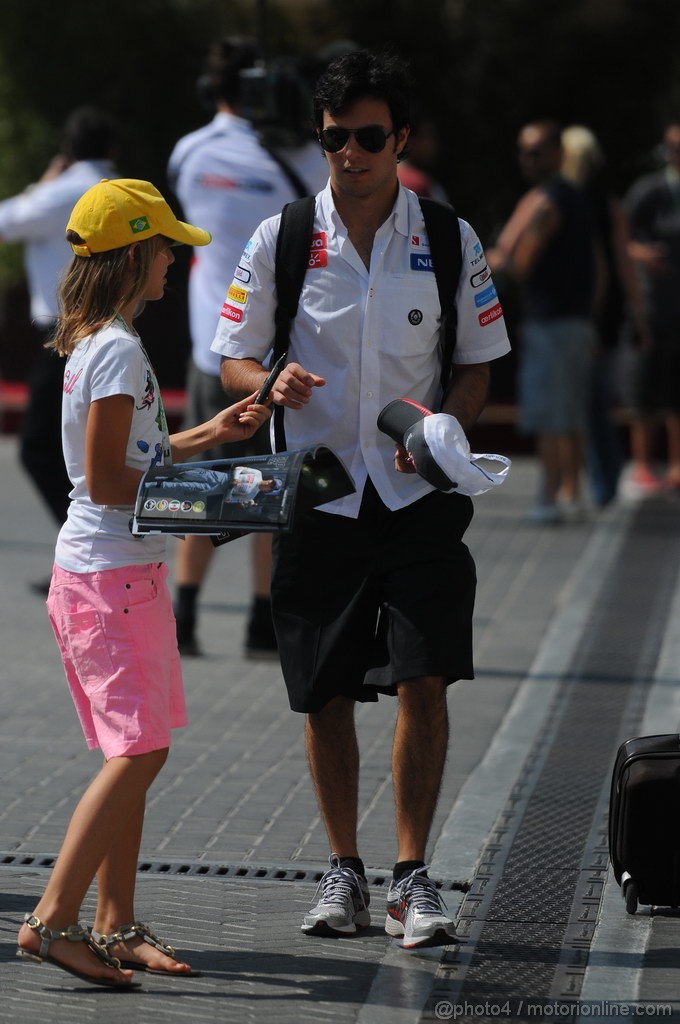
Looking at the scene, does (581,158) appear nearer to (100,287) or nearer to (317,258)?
(317,258)

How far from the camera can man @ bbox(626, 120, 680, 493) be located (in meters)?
11.8

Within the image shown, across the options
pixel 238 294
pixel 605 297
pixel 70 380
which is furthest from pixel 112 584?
pixel 605 297

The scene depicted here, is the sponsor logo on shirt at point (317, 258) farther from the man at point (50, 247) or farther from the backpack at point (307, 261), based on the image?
the man at point (50, 247)

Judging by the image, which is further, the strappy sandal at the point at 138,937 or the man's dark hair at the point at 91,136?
the man's dark hair at the point at 91,136

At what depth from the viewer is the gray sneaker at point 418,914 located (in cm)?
415

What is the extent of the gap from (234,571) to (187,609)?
2.01 metres

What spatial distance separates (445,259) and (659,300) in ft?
25.4

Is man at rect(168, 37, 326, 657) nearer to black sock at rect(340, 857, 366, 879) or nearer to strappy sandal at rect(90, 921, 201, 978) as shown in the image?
black sock at rect(340, 857, 366, 879)

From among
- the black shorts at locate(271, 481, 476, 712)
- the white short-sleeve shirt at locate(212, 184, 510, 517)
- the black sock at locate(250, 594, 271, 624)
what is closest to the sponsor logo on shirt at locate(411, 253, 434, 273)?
the white short-sleeve shirt at locate(212, 184, 510, 517)

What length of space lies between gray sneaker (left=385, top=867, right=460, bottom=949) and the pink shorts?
2.36 feet

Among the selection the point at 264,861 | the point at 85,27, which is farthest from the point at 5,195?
the point at 264,861

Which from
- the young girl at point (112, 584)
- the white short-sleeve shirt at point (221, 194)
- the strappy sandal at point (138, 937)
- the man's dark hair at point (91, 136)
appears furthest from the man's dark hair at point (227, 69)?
the strappy sandal at point (138, 937)

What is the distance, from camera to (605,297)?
37.2 ft

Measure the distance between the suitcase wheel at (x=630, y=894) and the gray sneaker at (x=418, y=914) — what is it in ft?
1.41
